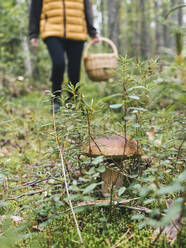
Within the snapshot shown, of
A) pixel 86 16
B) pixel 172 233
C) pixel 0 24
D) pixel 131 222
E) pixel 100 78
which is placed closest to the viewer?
pixel 172 233

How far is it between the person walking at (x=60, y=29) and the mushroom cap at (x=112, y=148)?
2174mm

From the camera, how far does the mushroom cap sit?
4.40ft

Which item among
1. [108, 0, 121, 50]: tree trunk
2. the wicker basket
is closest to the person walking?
the wicker basket

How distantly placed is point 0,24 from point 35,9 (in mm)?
4552

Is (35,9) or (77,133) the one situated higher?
(35,9)

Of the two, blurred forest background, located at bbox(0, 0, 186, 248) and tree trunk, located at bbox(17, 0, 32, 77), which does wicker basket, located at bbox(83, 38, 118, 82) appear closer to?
blurred forest background, located at bbox(0, 0, 186, 248)

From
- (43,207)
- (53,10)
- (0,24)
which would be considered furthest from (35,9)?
(0,24)

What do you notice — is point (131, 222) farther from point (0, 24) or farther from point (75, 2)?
point (0, 24)

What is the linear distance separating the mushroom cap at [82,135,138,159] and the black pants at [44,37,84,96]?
2044 mm

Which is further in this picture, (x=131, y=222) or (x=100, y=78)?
(x=100, y=78)

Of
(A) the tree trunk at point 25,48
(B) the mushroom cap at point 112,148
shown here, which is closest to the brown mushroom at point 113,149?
(B) the mushroom cap at point 112,148

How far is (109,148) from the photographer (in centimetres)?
136

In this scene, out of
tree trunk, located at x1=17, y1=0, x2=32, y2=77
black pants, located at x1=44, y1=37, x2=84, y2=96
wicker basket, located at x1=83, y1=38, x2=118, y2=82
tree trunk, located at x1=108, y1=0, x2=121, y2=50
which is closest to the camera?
black pants, located at x1=44, y1=37, x2=84, y2=96

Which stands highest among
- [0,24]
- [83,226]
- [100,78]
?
[0,24]
